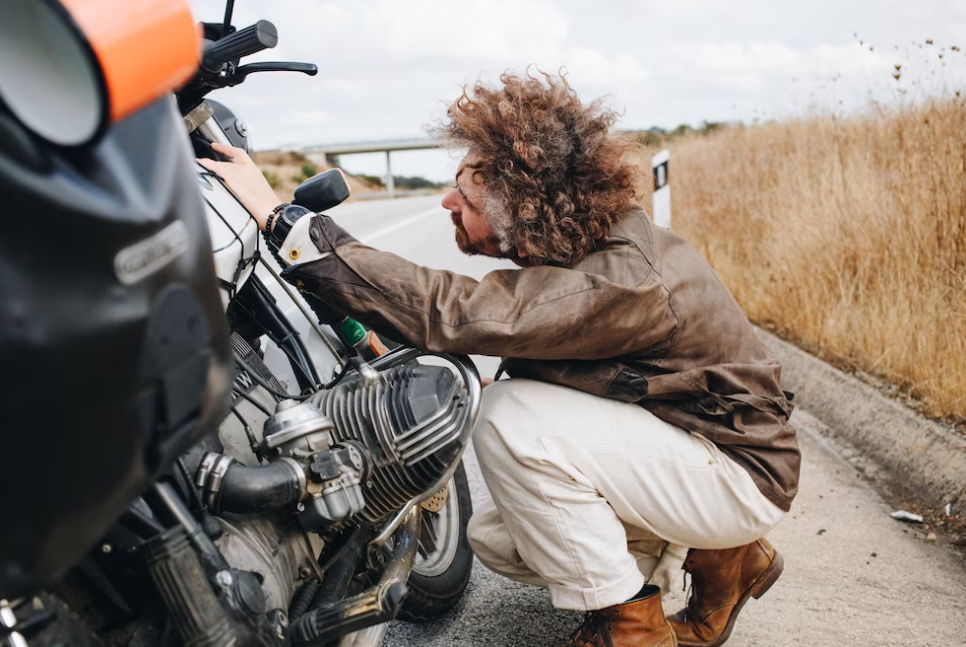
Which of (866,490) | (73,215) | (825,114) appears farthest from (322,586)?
(825,114)

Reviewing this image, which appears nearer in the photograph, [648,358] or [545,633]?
[648,358]

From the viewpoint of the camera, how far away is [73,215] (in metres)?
1.10

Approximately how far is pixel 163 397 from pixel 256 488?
0.53 metres

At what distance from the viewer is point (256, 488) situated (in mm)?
1732

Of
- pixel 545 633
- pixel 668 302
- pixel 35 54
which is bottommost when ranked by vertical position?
pixel 545 633

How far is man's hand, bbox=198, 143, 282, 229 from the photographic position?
2094 millimetres

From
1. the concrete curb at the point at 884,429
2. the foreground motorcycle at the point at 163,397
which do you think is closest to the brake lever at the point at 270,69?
the foreground motorcycle at the point at 163,397

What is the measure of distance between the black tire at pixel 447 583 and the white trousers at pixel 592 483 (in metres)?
0.38

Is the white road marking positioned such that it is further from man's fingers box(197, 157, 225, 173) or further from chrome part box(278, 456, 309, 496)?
chrome part box(278, 456, 309, 496)

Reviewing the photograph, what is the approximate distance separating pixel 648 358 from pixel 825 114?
612 cm

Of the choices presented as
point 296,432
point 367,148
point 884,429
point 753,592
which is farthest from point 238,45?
point 367,148

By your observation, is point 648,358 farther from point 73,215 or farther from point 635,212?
point 73,215

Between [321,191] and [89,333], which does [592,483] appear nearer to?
[321,191]

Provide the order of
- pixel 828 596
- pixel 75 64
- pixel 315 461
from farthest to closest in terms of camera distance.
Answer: pixel 828 596 < pixel 315 461 < pixel 75 64
